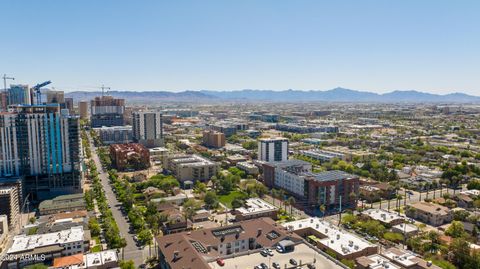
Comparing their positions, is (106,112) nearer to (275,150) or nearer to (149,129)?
(149,129)

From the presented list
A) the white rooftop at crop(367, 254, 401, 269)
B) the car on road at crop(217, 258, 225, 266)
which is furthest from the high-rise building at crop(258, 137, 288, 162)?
the car on road at crop(217, 258, 225, 266)

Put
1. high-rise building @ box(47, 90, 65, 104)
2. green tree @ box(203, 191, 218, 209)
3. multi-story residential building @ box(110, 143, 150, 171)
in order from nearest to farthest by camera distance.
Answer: green tree @ box(203, 191, 218, 209), multi-story residential building @ box(110, 143, 150, 171), high-rise building @ box(47, 90, 65, 104)

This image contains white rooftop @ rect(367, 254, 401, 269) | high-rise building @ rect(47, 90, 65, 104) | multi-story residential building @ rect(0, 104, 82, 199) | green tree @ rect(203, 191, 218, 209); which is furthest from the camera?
high-rise building @ rect(47, 90, 65, 104)

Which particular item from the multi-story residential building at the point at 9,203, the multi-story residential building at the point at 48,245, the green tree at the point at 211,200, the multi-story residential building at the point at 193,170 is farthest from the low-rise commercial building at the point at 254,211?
the multi-story residential building at the point at 9,203

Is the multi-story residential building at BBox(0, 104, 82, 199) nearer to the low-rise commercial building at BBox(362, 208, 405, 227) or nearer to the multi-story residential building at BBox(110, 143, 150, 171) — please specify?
the multi-story residential building at BBox(110, 143, 150, 171)

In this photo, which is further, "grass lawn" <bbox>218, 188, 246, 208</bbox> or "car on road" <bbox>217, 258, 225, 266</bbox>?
"grass lawn" <bbox>218, 188, 246, 208</bbox>

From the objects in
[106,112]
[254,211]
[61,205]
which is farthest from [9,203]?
[106,112]

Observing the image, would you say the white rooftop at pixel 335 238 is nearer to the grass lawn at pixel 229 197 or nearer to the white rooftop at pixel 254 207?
the white rooftop at pixel 254 207
